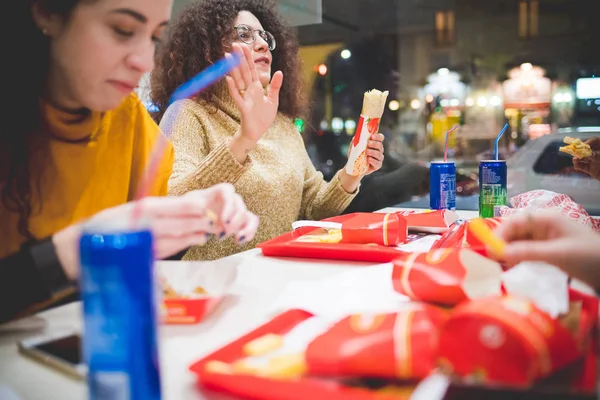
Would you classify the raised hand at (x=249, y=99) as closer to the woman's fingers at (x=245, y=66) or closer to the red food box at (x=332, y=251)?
the woman's fingers at (x=245, y=66)

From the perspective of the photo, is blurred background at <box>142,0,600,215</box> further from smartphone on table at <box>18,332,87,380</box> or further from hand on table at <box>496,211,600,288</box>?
smartphone on table at <box>18,332,87,380</box>

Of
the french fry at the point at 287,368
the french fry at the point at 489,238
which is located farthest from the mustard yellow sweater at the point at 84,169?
the french fry at the point at 489,238

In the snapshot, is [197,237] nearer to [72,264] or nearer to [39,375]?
[72,264]

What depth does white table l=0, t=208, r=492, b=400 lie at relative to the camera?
0.72 m

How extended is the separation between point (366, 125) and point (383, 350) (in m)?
1.36

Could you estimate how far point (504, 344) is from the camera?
0.60 m

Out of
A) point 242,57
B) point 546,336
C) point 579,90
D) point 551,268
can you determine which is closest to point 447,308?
point 551,268

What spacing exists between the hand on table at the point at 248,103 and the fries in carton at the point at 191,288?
2.12 ft

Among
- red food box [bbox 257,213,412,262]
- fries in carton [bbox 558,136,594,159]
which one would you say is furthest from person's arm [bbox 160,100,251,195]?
fries in carton [bbox 558,136,594,159]

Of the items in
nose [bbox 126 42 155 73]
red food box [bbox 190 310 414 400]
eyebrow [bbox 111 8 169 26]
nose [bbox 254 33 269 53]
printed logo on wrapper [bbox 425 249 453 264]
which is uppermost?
nose [bbox 254 33 269 53]

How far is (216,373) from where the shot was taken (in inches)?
26.5

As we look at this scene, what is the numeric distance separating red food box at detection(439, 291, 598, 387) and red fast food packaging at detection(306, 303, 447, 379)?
24mm

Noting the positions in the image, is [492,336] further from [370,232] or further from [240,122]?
[240,122]

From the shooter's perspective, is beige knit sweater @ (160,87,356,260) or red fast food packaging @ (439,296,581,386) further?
beige knit sweater @ (160,87,356,260)
